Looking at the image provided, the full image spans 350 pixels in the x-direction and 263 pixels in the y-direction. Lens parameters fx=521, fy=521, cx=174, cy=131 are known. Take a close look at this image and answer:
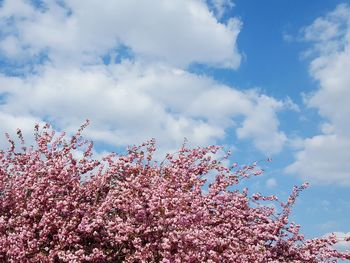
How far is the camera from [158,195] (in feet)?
43.0

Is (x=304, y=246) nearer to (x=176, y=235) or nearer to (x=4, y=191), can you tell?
(x=176, y=235)

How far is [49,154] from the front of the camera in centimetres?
1587

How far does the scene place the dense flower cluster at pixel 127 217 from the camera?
12.0 metres

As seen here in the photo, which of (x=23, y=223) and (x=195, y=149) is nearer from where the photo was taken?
(x=23, y=223)

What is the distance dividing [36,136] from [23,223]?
4384 millimetres

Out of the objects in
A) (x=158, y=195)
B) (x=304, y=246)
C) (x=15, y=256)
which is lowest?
(x=15, y=256)

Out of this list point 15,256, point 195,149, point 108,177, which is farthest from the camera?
point 195,149

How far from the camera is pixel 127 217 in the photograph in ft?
42.7

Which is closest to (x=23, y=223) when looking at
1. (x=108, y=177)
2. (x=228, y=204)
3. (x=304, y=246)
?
(x=108, y=177)

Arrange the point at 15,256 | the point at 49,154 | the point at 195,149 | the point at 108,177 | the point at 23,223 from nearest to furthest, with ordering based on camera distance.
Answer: the point at 15,256 < the point at 23,223 < the point at 108,177 < the point at 49,154 < the point at 195,149

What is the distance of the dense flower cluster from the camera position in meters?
12.0

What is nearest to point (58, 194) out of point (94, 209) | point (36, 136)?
point (94, 209)

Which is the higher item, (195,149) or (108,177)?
(195,149)

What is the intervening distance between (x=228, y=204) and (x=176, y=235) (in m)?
4.26
